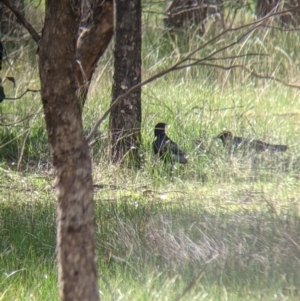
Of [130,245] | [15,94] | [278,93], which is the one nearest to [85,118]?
[15,94]

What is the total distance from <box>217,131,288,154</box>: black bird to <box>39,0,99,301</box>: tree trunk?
10.8 feet

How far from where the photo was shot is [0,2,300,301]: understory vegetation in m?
3.41

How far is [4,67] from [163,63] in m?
2.31

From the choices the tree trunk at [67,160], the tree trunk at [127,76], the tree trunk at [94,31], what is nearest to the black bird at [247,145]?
the tree trunk at [127,76]

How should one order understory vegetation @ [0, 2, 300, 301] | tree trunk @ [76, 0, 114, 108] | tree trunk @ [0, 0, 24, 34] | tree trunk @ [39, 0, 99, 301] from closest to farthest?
tree trunk @ [39, 0, 99, 301] → understory vegetation @ [0, 2, 300, 301] → tree trunk @ [76, 0, 114, 108] → tree trunk @ [0, 0, 24, 34]

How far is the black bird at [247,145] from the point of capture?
561 cm

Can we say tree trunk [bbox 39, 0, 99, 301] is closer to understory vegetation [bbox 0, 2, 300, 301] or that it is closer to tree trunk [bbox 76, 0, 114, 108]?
understory vegetation [bbox 0, 2, 300, 301]

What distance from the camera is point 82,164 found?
238cm

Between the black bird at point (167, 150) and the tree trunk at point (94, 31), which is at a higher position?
the tree trunk at point (94, 31)

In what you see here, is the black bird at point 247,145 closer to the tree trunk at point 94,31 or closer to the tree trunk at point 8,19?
the tree trunk at point 94,31

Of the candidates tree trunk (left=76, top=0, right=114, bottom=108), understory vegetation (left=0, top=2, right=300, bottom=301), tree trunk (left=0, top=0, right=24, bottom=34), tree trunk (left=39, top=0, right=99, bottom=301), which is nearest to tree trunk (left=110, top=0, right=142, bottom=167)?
understory vegetation (left=0, top=2, right=300, bottom=301)

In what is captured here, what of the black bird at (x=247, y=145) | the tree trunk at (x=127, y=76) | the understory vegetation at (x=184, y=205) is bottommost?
the understory vegetation at (x=184, y=205)

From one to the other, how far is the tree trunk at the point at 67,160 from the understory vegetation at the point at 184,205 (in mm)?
231

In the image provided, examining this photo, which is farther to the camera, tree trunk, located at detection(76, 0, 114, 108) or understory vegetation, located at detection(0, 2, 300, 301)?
tree trunk, located at detection(76, 0, 114, 108)
